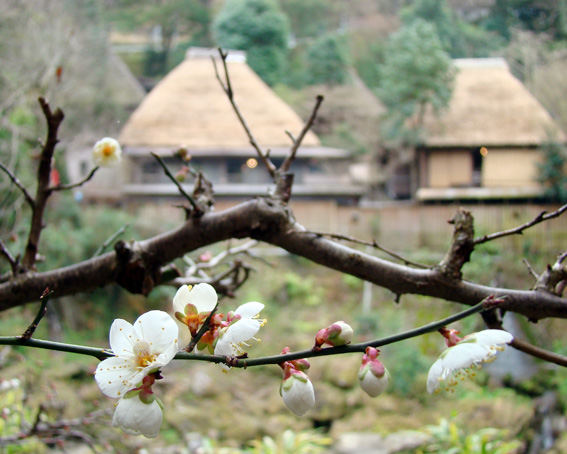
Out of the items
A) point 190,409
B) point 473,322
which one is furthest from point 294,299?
point 473,322

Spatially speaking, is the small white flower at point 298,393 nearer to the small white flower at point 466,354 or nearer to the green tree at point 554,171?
the small white flower at point 466,354

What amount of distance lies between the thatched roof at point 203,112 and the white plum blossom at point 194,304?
6.96ft

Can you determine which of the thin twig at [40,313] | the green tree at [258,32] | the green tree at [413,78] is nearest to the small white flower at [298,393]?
the thin twig at [40,313]

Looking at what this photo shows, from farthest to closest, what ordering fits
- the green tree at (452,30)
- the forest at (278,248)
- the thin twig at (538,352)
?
the green tree at (452,30), the forest at (278,248), the thin twig at (538,352)

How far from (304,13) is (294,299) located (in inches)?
111

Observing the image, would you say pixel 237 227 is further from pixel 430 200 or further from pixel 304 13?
pixel 304 13

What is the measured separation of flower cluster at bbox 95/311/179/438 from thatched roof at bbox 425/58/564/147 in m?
4.66

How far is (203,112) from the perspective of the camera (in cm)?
317

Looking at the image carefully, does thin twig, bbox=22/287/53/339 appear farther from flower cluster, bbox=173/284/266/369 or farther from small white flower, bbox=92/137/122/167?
small white flower, bbox=92/137/122/167

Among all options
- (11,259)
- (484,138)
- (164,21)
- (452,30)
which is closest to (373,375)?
(11,259)

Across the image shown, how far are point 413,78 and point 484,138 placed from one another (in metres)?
0.88

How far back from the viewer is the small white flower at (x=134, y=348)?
0.31m

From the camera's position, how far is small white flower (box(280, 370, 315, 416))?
1.08 ft

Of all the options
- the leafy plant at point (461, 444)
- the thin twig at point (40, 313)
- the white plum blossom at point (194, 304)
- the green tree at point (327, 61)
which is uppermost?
the green tree at point (327, 61)
